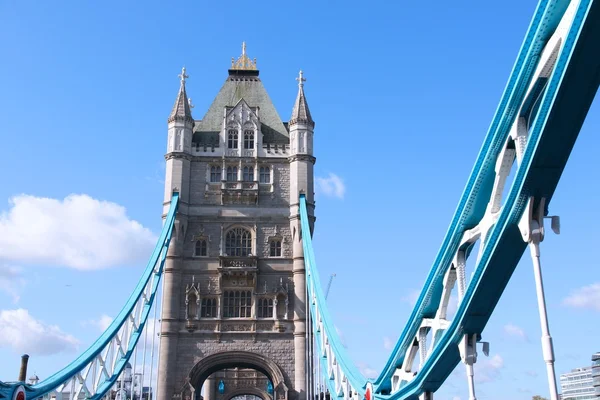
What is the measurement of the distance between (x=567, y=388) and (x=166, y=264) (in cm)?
14347

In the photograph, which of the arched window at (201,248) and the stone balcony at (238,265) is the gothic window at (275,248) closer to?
the stone balcony at (238,265)

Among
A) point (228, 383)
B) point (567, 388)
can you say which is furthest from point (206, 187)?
point (567, 388)

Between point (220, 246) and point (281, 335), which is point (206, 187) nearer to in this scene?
point (220, 246)

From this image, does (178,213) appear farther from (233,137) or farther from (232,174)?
(233,137)

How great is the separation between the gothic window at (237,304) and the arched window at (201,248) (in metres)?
2.39

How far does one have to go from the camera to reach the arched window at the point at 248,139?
41.3 m

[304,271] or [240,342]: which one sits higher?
[304,271]

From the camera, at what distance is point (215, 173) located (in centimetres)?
4059

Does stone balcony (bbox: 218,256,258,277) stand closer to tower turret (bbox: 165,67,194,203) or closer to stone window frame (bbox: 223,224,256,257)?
stone window frame (bbox: 223,224,256,257)

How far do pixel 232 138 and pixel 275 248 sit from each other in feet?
22.2

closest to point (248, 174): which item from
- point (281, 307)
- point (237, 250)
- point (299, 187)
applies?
point (299, 187)

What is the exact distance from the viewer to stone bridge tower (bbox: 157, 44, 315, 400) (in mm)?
36906

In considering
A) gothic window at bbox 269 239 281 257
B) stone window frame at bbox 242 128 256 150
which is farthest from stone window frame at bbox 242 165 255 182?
gothic window at bbox 269 239 281 257

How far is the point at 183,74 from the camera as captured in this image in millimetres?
42125
